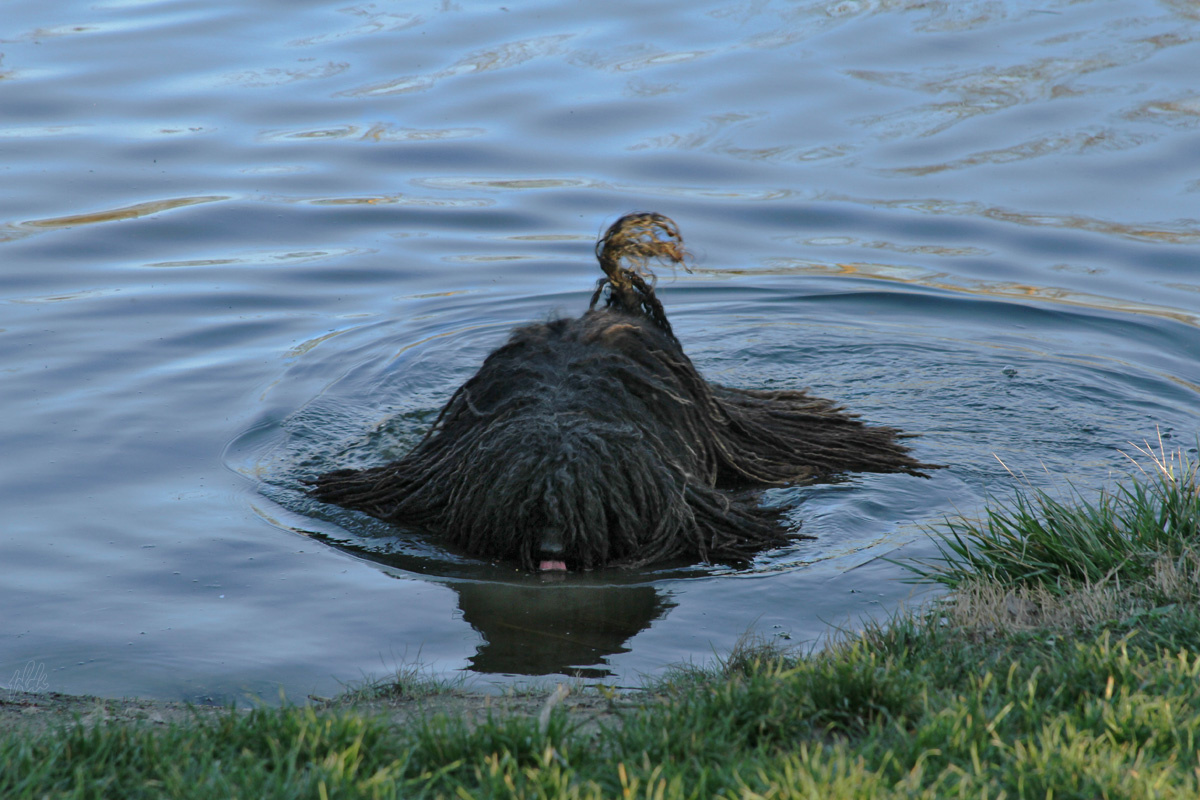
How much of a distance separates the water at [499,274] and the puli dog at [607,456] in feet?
0.64

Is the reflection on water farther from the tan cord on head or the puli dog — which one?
the tan cord on head

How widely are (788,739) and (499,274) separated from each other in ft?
28.0

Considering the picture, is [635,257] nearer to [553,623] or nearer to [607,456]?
[607,456]

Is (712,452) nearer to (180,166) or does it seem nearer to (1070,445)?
(1070,445)

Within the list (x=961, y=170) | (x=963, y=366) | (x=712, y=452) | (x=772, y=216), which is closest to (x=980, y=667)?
(x=712, y=452)

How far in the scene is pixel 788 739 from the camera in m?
→ 4.14

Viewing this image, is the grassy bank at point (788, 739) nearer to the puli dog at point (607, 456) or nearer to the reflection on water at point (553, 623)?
the reflection on water at point (553, 623)

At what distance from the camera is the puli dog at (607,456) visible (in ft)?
21.1

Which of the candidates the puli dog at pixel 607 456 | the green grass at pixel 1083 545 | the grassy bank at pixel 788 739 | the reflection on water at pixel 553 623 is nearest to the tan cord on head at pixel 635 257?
the puli dog at pixel 607 456

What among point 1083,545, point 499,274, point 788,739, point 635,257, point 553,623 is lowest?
point 553,623

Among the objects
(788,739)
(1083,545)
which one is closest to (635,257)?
(1083,545)

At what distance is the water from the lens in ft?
20.8

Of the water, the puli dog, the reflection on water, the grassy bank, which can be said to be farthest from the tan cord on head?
the grassy bank

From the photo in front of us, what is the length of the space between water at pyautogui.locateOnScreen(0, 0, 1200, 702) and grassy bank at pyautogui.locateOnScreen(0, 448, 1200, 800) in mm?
1233
